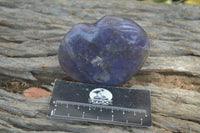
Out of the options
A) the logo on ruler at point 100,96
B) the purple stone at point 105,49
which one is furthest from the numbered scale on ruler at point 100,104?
the purple stone at point 105,49

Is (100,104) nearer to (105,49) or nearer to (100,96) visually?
(100,96)

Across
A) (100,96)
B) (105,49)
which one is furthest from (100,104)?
(105,49)

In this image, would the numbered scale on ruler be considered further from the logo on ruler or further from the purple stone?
the purple stone

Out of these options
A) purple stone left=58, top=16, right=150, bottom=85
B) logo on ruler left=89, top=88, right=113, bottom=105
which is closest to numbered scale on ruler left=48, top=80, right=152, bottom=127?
logo on ruler left=89, top=88, right=113, bottom=105

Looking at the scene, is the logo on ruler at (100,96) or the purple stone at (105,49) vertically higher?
the purple stone at (105,49)

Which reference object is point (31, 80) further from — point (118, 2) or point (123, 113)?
point (118, 2)

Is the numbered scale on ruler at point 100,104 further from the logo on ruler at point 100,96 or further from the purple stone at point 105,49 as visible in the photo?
the purple stone at point 105,49

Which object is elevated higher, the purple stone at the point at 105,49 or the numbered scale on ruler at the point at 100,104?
the purple stone at the point at 105,49
